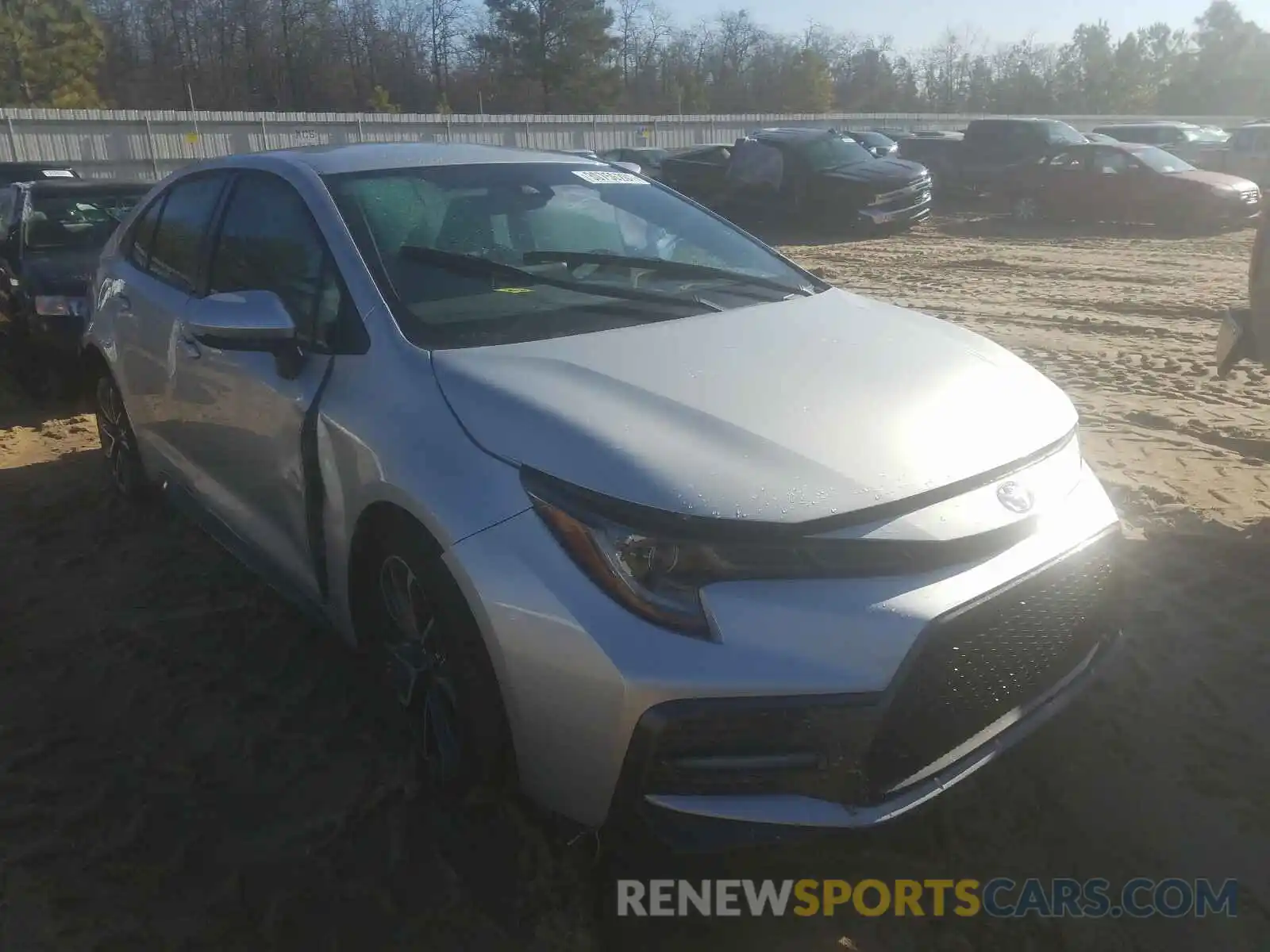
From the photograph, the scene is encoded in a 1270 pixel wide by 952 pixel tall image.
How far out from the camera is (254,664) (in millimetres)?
3561

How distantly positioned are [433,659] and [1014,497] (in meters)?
1.45

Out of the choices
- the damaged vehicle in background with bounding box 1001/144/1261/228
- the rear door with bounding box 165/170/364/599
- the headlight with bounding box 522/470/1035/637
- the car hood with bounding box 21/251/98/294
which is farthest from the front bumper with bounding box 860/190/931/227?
the headlight with bounding box 522/470/1035/637

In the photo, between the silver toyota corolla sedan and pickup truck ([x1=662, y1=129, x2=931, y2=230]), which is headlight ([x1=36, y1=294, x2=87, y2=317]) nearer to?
the silver toyota corolla sedan

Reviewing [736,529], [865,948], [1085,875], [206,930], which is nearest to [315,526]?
[206,930]

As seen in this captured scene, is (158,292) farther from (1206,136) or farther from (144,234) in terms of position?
(1206,136)

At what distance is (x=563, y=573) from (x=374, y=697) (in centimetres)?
144

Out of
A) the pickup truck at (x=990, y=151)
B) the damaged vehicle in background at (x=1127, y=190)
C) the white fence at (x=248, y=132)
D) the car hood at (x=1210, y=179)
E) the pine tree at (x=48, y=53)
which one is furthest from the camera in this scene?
the pine tree at (x=48, y=53)

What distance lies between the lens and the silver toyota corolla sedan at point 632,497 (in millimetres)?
2092

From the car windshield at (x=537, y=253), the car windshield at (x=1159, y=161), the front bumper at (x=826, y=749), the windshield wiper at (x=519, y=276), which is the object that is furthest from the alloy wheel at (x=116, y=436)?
the car windshield at (x=1159, y=161)

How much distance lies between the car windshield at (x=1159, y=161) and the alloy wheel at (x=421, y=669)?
55.7 feet

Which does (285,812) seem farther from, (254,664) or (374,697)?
(254,664)

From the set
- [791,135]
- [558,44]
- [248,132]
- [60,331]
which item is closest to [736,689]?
Result: [60,331]

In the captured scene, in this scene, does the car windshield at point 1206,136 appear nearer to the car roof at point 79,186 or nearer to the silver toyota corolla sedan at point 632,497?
the car roof at point 79,186

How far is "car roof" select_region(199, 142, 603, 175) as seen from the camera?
3486 millimetres
